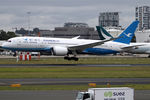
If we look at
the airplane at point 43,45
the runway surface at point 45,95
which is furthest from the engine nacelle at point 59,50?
the runway surface at point 45,95

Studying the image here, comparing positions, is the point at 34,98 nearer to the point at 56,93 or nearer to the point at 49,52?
the point at 56,93

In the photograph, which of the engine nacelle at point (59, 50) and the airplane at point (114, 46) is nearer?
the engine nacelle at point (59, 50)

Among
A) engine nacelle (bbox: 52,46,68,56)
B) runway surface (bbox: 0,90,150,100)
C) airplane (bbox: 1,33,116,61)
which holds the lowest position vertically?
runway surface (bbox: 0,90,150,100)

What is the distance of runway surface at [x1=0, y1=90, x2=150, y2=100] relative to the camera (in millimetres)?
20359

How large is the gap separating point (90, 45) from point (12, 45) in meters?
13.1

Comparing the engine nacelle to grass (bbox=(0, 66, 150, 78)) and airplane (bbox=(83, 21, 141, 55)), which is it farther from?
grass (bbox=(0, 66, 150, 78))

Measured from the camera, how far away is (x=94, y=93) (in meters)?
14.8

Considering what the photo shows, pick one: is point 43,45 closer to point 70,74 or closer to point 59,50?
point 59,50

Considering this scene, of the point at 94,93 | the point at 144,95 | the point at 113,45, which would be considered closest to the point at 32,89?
the point at 144,95

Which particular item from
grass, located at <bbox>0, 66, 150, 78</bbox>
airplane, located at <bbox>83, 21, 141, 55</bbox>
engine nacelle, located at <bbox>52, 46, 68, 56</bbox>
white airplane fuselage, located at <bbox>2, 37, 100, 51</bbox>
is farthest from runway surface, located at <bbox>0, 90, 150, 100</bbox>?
airplane, located at <bbox>83, 21, 141, 55</bbox>

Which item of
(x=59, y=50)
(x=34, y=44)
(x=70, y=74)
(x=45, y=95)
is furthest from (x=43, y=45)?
(x=45, y=95)

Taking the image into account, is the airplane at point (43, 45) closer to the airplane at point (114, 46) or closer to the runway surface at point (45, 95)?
the airplane at point (114, 46)

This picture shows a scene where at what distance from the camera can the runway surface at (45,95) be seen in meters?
20.4

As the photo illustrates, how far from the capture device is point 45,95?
70.7 ft
